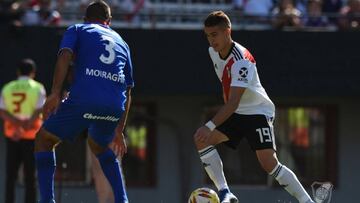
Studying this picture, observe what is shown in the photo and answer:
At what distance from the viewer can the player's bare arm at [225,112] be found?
8.98 metres

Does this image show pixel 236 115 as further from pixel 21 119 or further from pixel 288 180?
pixel 21 119

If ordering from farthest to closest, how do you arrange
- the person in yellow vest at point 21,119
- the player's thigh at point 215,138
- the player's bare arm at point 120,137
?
the person in yellow vest at point 21,119
the player's thigh at point 215,138
the player's bare arm at point 120,137

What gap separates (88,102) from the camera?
863 centimetres

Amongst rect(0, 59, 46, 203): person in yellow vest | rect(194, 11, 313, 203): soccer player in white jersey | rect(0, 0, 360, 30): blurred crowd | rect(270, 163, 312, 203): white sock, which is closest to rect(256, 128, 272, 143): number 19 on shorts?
rect(194, 11, 313, 203): soccer player in white jersey

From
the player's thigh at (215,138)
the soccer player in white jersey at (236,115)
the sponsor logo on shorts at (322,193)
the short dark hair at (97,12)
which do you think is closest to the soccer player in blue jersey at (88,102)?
the short dark hair at (97,12)

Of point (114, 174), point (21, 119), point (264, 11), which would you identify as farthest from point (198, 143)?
point (264, 11)

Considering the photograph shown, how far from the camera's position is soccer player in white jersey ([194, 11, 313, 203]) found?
914 cm

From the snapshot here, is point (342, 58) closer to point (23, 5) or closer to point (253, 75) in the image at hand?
point (23, 5)

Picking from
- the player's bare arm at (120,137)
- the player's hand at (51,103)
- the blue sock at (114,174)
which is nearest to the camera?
the player's hand at (51,103)

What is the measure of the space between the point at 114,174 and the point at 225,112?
113 centimetres

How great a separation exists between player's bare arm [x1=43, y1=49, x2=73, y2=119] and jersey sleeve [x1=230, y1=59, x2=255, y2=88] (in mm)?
Result: 1525

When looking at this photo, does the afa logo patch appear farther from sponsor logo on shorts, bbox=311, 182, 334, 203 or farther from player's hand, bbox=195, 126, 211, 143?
sponsor logo on shorts, bbox=311, 182, 334, 203

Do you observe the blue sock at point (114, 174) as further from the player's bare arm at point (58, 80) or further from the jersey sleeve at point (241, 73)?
the jersey sleeve at point (241, 73)

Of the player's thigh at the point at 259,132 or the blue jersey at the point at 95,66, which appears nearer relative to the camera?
the blue jersey at the point at 95,66
